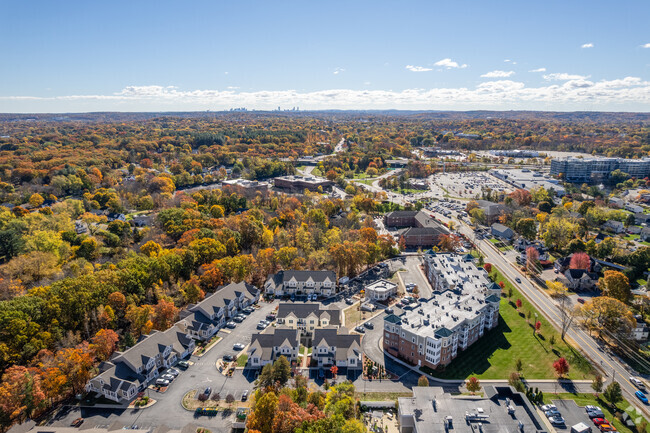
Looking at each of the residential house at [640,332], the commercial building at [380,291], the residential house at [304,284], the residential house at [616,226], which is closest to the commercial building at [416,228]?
the commercial building at [380,291]

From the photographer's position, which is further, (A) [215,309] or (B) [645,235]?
(B) [645,235]

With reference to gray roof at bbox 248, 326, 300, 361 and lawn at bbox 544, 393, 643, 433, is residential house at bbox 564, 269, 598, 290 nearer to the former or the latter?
lawn at bbox 544, 393, 643, 433

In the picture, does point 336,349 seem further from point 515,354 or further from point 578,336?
point 578,336

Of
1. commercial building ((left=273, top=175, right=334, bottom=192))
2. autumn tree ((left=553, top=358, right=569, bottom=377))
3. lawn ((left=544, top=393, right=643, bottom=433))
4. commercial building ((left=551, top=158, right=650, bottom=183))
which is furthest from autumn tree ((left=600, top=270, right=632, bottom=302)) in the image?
commercial building ((left=551, top=158, right=650, bottom=183))

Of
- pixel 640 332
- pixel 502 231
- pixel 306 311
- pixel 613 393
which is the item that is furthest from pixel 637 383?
pixel 502 231

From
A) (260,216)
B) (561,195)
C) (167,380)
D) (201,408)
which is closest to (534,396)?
(201,408)

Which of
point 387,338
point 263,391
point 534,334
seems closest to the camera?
point 263,391

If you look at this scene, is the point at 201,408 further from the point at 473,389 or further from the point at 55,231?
the point at 55,231
